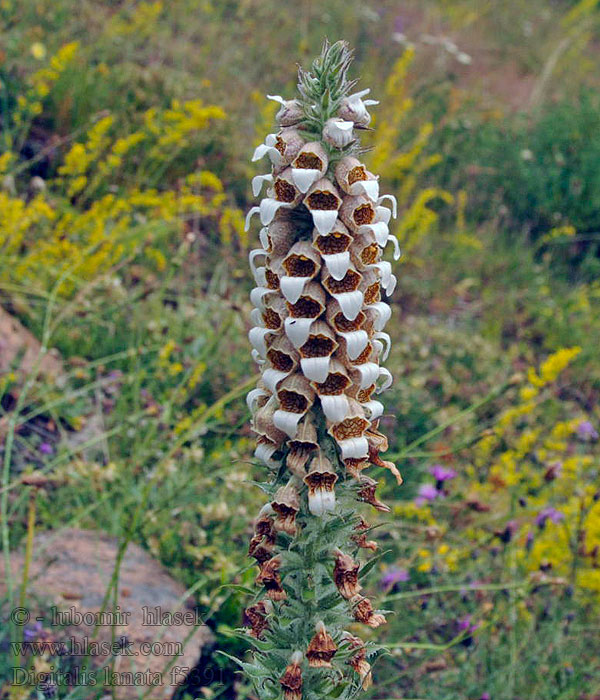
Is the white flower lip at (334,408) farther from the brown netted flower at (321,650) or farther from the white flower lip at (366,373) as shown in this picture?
the brown netted flower at (321,650)

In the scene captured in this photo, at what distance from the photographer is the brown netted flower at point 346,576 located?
1530mm

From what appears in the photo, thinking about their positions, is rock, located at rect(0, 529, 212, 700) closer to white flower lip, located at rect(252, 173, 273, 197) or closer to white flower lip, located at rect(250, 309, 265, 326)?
white flower lip, located at rect(250, 309, 265, 326)

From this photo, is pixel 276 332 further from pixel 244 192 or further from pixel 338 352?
pixel 244 192

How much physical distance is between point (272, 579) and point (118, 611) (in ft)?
4.25

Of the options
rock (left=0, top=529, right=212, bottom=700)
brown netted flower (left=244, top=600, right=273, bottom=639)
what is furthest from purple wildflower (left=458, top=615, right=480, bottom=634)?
brown netted flower (left=244, top=600, right=273, bottom=639)

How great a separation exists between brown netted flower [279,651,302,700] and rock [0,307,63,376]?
8.34ft

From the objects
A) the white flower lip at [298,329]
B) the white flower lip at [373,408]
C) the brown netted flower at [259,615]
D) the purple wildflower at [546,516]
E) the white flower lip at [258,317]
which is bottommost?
the brown netted flower at [259,615]

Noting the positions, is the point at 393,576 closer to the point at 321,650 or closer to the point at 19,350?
the point at 321,650

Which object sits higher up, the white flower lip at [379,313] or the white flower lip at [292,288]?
the white flower lip at [379,313]

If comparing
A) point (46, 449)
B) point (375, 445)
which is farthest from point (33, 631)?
point (375, 445)

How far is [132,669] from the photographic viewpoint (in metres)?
2.50

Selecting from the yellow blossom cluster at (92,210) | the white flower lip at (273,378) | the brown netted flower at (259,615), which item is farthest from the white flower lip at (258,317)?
the yellow blossom cluster at (92,210)

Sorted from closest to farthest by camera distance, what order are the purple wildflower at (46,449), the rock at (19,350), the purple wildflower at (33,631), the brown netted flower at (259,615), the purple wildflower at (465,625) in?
the brown netted flower at (259,615)
the purple wildflower at (33,631)
the purple wildflower at (465,625)
the purple wildflower at (46,449)
the rock at (19,350)

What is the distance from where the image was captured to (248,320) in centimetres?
407
